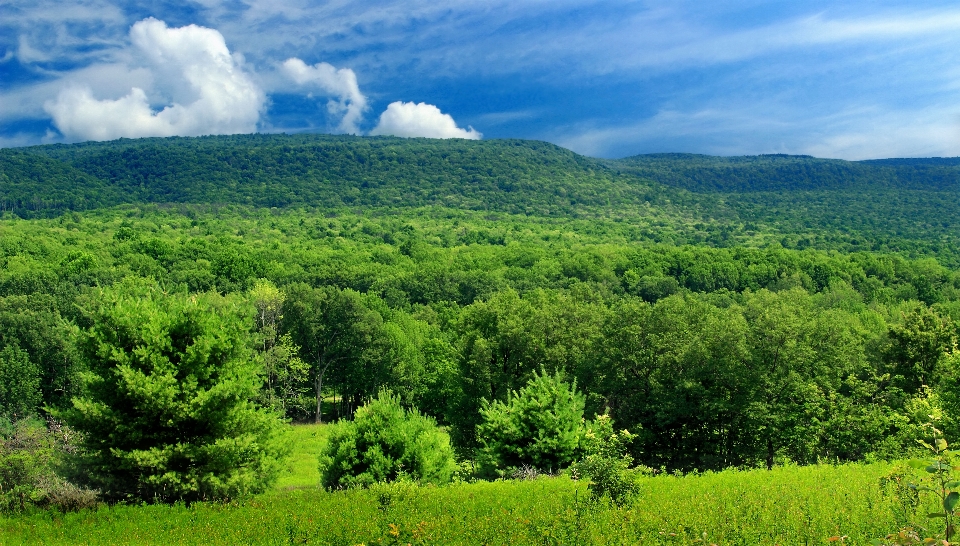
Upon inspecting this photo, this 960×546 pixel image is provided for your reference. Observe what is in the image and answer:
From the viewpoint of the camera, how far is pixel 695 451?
86.0ft

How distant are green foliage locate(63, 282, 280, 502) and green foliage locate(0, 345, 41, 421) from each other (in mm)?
36589

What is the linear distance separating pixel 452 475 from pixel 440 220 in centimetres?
15133

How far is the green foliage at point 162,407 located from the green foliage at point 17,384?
36.6m

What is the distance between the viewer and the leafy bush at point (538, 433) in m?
20.5

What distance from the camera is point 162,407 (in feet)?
46.8

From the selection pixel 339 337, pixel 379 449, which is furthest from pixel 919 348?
pixel 339 337

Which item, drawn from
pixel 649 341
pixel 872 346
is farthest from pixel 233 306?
pixel 872 346

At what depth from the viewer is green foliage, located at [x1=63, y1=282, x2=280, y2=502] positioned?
14.2 metres

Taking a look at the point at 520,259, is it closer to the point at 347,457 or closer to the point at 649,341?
the point at 649,341

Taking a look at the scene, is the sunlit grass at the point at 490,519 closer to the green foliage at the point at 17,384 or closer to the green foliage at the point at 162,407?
the green foliage at the point at 162,407

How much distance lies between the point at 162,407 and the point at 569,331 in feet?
70.6

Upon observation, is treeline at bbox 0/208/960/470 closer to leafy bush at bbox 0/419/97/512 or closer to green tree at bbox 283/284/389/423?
green tree at bbox 283/284/389/423

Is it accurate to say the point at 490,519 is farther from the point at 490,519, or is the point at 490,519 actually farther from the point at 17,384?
the point at 17,384

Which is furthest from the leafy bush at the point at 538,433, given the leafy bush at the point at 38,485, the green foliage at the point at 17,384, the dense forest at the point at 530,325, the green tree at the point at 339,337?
the green foliage at the point at 17,384
